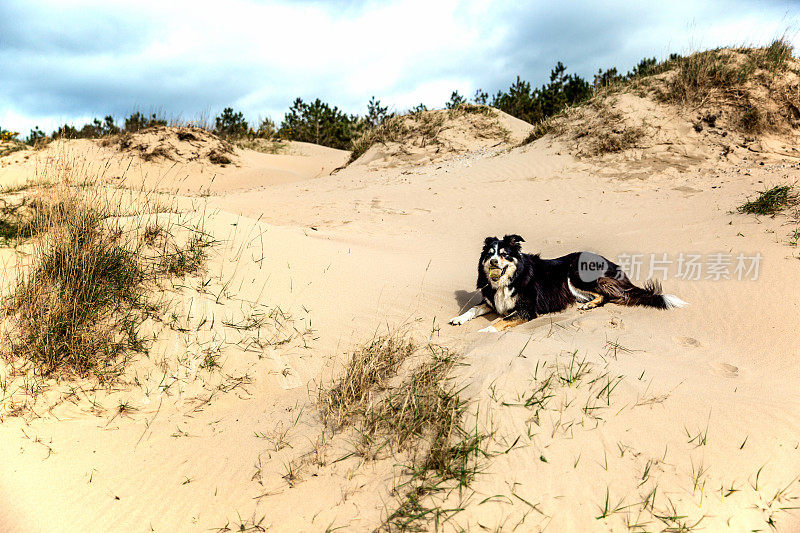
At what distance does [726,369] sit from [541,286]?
6.56ft

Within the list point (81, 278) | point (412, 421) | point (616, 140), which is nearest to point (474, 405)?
point (412, 421)

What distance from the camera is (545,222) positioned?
30.9 ft

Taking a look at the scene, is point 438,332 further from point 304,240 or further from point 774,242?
point 774,242

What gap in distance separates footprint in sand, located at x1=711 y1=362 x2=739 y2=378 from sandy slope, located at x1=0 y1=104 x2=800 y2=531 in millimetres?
24

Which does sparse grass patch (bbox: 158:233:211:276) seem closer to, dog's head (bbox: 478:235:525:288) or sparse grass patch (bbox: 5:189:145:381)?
sparse grass patch (bbox: 5:189:145:381)

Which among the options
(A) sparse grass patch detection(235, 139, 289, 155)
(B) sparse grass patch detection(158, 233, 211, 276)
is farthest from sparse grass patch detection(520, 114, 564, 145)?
(A) sparse grass patch detection(235, 139, 289, 155)

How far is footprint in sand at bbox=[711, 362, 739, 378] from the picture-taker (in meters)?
3.81

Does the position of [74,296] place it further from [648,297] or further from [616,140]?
[616,140]

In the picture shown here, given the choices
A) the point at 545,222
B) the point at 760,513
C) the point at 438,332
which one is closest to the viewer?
the point at 760,513

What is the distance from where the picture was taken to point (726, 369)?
3.91 m

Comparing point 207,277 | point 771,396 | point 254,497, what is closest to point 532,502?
point 254,497

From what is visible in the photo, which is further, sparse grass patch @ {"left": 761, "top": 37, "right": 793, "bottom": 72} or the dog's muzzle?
sparse grass patch @ {"left": 761, "top": 37, "right": 793, "bottom": 72}

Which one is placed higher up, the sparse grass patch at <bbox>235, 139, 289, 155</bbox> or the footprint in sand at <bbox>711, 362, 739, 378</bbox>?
the sparse grass patch at <bbox>235, 139, 289, 155</bbox>

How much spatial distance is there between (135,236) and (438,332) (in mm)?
3592
